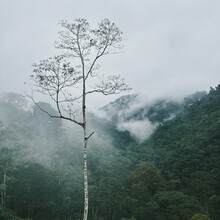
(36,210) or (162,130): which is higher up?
(162,130)

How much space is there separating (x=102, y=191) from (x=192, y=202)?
37.0ft

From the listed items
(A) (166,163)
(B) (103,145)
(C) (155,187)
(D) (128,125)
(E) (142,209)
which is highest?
(D) (128,125)

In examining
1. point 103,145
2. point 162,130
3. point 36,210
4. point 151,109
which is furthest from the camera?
point 151,109

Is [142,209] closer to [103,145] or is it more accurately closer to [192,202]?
[192,202]

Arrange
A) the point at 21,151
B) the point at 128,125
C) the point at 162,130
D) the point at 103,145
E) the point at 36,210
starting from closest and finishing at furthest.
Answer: the point at 36,210
the point at 21,151
the point at 103,145
the point at 162,130
the point at 128,125

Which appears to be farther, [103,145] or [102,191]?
[103,145]

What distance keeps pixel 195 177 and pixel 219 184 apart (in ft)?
12.9

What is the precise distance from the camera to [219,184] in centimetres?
4512

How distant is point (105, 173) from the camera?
55.9 metres

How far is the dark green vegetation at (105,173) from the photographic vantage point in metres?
40.4

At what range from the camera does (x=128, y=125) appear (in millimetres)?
122500

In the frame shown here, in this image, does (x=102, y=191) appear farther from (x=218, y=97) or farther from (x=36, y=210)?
(x=218, y=97)

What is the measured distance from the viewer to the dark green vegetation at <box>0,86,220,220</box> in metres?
40.4

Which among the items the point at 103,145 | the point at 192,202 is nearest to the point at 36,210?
the point at 192,202
